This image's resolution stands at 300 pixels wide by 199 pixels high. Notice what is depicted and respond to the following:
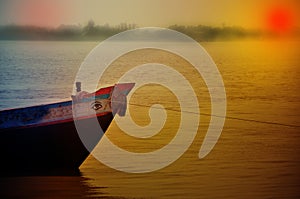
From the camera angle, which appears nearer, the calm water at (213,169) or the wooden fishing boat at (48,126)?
the calm water at (213,169)

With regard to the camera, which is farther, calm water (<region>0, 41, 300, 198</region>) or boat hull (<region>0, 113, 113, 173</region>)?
boat hull (<region>0, 113, 113, 173</region>)

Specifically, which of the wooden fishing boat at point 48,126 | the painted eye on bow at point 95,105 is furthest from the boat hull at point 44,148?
the painted eye on bow at point 95,105

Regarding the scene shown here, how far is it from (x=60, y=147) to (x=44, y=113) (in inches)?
31.7

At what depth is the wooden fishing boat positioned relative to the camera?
12.0 m

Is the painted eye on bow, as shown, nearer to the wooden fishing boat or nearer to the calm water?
the wooden fishing boat

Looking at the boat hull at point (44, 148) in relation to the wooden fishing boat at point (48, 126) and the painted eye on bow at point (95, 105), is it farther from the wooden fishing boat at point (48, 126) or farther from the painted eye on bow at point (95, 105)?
the painted eye on bow at point (95, 105)

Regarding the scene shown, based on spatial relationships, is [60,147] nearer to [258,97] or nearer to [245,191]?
[245,191]

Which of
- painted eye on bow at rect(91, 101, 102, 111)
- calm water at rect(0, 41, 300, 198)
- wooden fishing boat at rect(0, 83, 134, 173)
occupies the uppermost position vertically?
painted eye on bow at rect(91, 101, 102, 111)

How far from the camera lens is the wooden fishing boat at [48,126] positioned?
1202 centimetres

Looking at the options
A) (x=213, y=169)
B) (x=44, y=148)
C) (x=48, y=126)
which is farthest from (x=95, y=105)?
(x=213, y=169)

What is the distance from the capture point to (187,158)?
523 inches

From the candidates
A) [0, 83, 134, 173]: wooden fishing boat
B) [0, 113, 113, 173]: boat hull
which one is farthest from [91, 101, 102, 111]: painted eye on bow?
[0, 113, 113, 173]: boat hull

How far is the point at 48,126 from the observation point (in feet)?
39.5

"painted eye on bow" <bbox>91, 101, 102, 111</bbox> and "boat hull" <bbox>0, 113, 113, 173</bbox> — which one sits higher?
"painted eye on bow" <bbox>91, 101, 102, 111</bbox>
